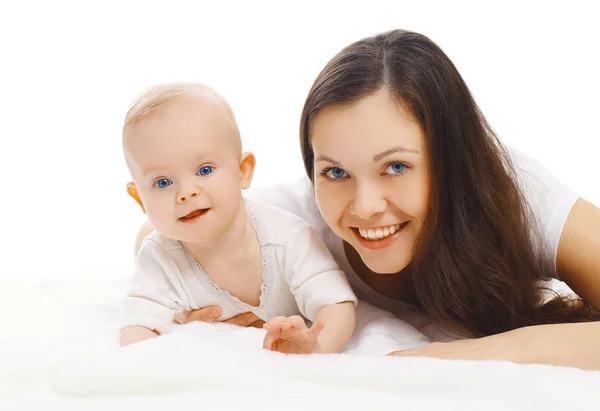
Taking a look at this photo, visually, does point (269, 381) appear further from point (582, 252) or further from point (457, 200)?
point (582, 252)

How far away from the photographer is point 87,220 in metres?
3.30

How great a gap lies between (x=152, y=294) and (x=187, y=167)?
1.16 ft

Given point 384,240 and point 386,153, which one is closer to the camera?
point 386,153

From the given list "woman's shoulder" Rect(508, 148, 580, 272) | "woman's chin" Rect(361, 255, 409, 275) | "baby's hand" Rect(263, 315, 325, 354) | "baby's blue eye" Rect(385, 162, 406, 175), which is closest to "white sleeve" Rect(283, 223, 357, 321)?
"woman's chin" Rect(361, 255, 409, 275)

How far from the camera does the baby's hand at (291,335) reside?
149 cm

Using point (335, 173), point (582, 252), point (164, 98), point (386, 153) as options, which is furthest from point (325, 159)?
point (582, 252)

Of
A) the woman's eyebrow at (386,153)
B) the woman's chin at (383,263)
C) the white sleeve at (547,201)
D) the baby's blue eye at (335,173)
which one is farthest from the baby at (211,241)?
the white sleeve at (547,201)

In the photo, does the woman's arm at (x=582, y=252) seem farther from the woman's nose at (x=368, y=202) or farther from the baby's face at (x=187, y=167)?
the baby's face at (x=187, y=167)

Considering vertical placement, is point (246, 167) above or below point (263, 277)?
above

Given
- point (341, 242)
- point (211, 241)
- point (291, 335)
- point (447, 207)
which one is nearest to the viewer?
point (291, 335)

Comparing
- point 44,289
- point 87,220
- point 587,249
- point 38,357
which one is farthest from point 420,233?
point 87,220

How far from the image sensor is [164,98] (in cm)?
170

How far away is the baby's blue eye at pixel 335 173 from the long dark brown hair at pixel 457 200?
0.11m

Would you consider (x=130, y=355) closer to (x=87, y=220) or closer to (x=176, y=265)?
(x=176, y=265)
